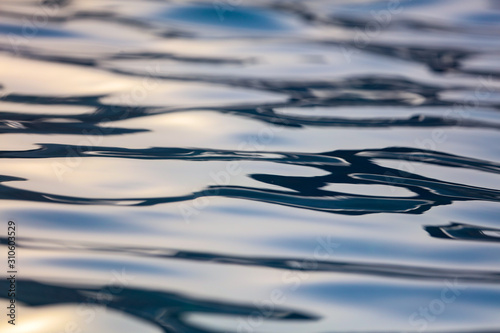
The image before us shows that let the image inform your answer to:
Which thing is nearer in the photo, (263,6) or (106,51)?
(106,51)

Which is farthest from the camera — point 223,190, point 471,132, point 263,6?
point 263,6

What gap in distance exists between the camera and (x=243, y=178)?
1.91 metres

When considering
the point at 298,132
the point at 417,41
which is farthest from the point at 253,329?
the point at 417,41

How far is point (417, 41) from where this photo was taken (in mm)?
3564

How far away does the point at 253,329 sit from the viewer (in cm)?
124

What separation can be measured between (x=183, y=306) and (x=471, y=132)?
1474 millimetres

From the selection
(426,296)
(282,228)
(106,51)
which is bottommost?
(426,296)

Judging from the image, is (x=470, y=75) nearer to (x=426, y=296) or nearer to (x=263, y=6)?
(x=263, y=6)

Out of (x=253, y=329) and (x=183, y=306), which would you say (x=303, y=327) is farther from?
(x=183, y=306)

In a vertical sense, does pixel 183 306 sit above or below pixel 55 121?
below

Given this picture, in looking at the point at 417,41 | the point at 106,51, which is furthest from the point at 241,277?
the point at 417,41

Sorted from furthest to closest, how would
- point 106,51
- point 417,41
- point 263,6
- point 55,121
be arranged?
1. point 263,6
2. point 417,41
3. point 106,51
4. point 55,121

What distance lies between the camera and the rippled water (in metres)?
1.35

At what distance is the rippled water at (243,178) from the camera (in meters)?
1.35
